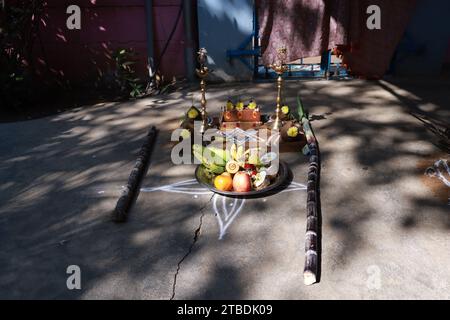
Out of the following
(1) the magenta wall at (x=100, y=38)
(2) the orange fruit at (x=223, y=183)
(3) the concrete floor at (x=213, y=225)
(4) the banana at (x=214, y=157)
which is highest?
(1) the magenta wall at (x=100, y=38)

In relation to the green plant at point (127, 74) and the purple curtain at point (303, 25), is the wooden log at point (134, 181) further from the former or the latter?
the purple curtain at point (303, 25)

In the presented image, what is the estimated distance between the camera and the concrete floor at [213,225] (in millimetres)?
3625

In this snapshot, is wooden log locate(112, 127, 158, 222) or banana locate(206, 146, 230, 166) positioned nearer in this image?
wooden log locate(112, 127, 158, 222)

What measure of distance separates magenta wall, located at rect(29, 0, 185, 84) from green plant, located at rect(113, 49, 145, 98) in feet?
0.57

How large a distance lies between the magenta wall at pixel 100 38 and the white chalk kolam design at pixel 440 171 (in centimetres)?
572

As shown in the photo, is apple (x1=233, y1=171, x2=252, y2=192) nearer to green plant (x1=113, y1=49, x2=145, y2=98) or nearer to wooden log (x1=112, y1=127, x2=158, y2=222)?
wooden log (x1=112, y1=127, x2=158, y2=222)

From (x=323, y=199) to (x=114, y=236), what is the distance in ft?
7.78

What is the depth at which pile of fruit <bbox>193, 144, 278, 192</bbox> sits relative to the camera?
473cm

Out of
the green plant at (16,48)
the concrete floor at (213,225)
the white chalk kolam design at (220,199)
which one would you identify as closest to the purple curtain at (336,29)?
the concrete floor at (213,225)

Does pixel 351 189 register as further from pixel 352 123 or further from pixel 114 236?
pixel 114 236

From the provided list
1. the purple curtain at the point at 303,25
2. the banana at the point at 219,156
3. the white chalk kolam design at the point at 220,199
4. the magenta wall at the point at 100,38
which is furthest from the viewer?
the magenta wall at the point at 100,38

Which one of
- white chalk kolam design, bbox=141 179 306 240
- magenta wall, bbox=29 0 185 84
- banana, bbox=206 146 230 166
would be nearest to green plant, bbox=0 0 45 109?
magenta wall, bbox=29 0 185 84

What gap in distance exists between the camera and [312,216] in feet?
14.1

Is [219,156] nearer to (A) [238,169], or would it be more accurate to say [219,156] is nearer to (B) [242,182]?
(A) [238,169]
